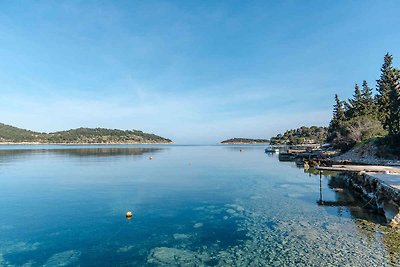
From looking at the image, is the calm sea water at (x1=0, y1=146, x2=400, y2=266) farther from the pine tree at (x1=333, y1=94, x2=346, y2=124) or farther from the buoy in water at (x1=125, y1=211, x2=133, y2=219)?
the pine tree at (x1=333, y1=94, x2=346, y2=124)

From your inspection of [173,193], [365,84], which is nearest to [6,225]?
[173,193]

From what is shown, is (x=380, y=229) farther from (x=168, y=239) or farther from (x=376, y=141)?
(x=376, y=141)

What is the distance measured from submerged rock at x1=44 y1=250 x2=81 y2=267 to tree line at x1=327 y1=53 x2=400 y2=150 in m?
50.9

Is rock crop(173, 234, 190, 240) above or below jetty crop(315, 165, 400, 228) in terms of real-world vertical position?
below

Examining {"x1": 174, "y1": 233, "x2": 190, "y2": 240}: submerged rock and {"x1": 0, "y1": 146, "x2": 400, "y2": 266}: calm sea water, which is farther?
{"x1": 174, "y1": 233, "x2": 190, "y2": 240}: submerged rock

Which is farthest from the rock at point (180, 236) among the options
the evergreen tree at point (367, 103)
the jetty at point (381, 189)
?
the evergreen tree at point (367, 103)

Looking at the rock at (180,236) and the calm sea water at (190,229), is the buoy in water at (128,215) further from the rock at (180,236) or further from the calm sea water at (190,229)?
the rock at (180,236)

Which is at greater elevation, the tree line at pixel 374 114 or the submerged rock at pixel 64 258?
the tree line at pixel 374 114

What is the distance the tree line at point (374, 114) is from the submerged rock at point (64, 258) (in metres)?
50.9

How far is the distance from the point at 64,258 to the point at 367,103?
87.2 metres

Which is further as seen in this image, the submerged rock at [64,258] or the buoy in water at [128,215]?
the buoy in water at [128,215]

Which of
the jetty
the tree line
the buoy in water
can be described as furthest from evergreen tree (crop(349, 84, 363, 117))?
the buoy in water

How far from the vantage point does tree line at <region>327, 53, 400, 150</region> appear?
46.9m

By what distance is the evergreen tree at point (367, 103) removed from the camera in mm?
73562
